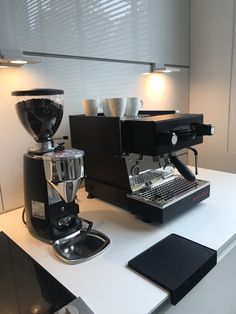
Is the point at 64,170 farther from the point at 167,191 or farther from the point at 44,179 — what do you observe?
the point at 167,191

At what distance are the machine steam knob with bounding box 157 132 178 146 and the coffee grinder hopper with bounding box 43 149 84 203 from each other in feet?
0.82

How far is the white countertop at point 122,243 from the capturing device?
1.87 feet

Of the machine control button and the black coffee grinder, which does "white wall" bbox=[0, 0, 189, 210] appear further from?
the machine control button

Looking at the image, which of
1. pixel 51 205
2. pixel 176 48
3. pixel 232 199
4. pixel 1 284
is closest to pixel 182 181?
pixel 232 199

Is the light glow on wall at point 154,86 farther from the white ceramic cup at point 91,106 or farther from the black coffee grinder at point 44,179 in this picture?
the black coffee grinder at point 44,179

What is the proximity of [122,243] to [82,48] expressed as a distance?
86 cm

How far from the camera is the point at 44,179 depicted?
76 cm

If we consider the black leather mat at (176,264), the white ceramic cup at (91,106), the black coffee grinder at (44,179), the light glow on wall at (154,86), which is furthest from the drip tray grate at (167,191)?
the light glow on wall at (154,86)

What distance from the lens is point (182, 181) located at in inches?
42.1

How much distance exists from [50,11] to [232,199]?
1.05 meters

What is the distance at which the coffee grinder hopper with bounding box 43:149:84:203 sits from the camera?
0.68 m

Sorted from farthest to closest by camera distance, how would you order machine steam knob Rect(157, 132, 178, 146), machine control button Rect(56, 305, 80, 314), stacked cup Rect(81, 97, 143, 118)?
stacked cup Rect(81, 97, 143, 118) → machine steam knob Rect(157, 132, 178, 146) → machine control button Rect(56, 305, 80, 314)

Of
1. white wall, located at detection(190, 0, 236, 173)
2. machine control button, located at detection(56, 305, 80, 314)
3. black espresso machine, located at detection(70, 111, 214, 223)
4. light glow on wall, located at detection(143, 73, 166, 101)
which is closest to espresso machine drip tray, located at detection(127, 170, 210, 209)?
black espresso machine, located at detection(70, 111, 214, 223)

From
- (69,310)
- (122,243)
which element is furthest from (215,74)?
(69,310)
